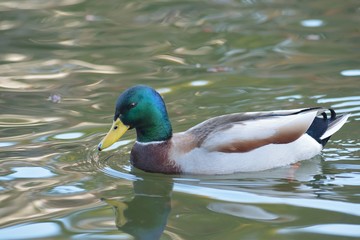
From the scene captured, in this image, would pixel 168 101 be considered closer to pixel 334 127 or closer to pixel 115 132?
pixel 115 132

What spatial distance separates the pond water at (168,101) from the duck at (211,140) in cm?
12

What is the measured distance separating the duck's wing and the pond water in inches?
11.1

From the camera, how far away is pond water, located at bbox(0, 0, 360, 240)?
659cm

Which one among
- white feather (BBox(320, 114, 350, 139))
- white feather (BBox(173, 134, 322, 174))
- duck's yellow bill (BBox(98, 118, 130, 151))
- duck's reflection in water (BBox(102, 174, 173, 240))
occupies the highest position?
duck's yellow bill (BBox(98, 118, 130, 151))

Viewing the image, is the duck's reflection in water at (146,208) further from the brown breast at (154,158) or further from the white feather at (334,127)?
the white feather at (334,127)

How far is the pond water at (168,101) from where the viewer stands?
21.6ft

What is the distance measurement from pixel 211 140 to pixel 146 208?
0.99 m

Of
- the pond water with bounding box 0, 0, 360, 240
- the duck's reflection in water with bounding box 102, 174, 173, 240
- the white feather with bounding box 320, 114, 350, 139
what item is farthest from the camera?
the white feather with bounding box 320, 114, 350, 139

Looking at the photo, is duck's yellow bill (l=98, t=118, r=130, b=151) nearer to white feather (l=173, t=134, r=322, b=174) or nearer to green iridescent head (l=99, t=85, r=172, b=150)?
green iridescent head (l=99, t=85, r=172, b=150)

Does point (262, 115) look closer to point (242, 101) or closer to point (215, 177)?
point (215, 177)

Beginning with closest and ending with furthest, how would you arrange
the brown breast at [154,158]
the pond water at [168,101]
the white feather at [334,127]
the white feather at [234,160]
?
the pond water at [168,101] → the white feather at [234,160] → the brown breast at [154,158] → the white feather at [334,127]

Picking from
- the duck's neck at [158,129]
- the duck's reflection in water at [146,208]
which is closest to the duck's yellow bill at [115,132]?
the duck's neck at [158,129]

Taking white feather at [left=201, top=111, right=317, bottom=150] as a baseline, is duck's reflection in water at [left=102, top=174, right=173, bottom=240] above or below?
below

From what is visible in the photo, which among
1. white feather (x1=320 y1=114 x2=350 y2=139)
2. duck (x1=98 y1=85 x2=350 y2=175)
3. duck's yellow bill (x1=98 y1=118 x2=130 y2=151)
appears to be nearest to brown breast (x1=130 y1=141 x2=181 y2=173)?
duck (x1=98 y1=85 x2=350 y2=175)
